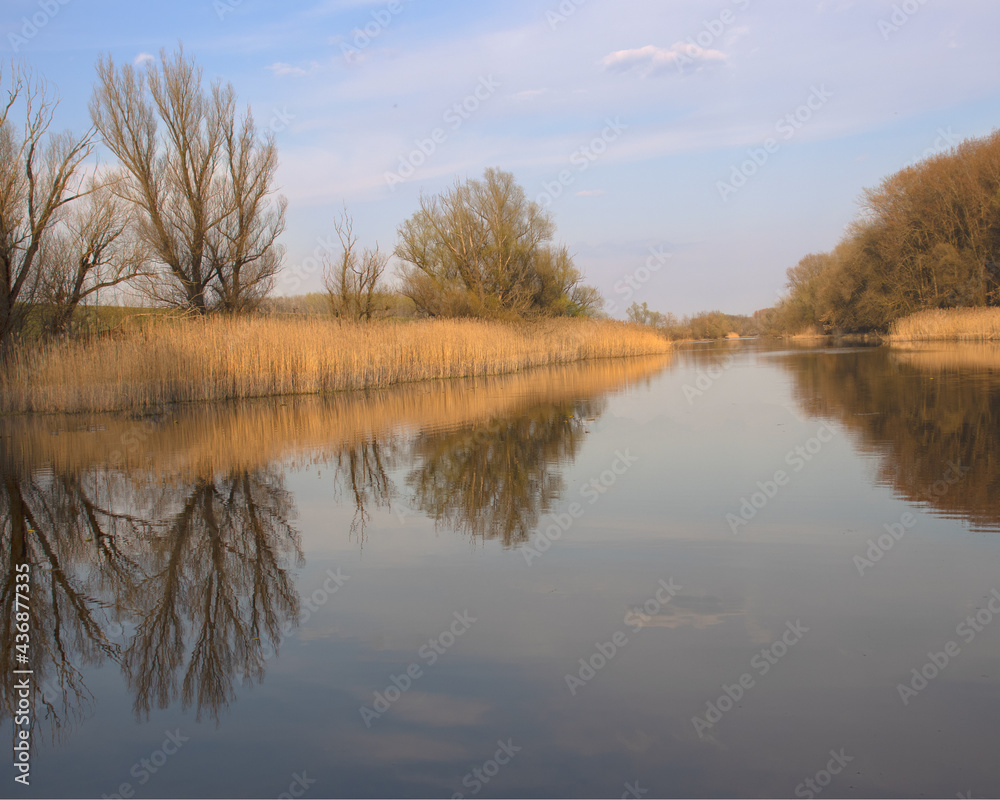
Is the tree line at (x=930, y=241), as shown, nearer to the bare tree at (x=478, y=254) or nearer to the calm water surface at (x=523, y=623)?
the bare tree at (x=478, y=254)

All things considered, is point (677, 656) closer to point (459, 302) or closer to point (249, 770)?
point (249, 770)

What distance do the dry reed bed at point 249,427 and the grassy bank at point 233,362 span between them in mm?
662

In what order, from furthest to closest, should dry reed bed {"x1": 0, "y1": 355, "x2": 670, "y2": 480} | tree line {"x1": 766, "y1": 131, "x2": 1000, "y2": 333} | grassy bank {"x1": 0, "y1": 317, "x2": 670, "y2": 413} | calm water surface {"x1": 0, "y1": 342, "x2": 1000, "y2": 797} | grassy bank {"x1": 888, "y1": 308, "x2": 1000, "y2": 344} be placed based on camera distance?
tree line {"x1": 766, "y1": 131, "x2": 1000, "y2": 333}
grassy bank {"x1": 888, "y1": 308, "x2": 1000, "y2": 344}
grassy bank {"x1": 0, "y1": 317, "x2": 670, "y2": 413}
dry reed bed {"x1": 0, "y1": 355, "x2": 670, "y2": 480}
calm water surface {"x1": 0, "y1": 342, "x2": 1000, "y2": 797}

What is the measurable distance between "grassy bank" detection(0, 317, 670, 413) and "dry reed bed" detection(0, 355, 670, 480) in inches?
26.1

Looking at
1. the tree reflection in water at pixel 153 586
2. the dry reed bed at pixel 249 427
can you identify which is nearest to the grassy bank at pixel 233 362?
the dry reed bed at pixel 249 427

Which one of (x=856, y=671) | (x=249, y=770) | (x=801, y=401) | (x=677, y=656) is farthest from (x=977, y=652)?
(x=801, y=401)

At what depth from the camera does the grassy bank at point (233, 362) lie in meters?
14.8

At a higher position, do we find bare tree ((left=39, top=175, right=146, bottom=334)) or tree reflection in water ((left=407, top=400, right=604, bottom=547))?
bare tree ((left=39, top=175, right=146, bottom=334))

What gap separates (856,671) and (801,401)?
1027 cm

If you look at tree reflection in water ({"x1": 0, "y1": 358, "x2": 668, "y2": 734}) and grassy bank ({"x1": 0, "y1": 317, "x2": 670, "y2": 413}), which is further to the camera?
grassy bank ({"x1": 0, "y1": 317, "x2": 670, "y2": 413})

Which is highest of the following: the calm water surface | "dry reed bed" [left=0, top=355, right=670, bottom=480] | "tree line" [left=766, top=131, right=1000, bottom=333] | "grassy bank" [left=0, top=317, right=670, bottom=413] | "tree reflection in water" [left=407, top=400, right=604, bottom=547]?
"tree line" [left=766, top=131, right=1000, bottom=333]

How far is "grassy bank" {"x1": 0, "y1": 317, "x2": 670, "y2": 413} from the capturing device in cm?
1483

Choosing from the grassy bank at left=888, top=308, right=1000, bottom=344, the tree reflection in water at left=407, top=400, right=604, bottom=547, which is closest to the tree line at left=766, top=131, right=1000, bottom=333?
the grassy bank at left=888, top=308, right=1000, bottom=344

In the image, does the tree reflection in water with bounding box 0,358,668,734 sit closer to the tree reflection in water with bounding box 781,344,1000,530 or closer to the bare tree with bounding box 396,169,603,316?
the tree reflection in water with bounding box 781,344,1000,530
